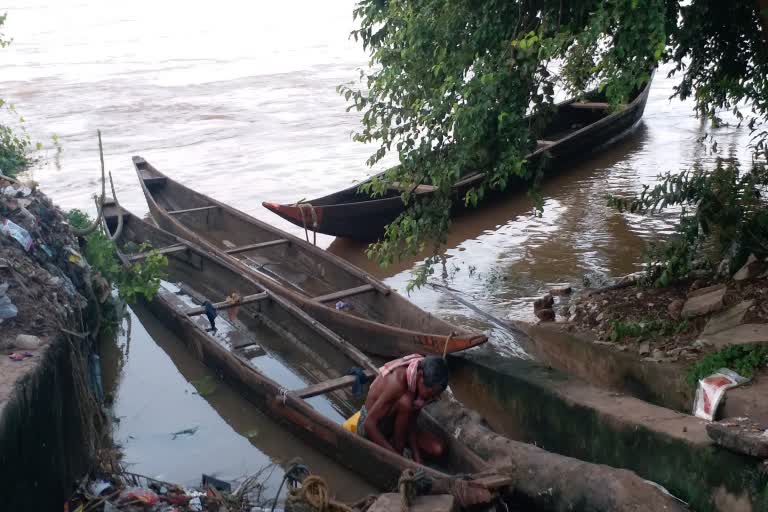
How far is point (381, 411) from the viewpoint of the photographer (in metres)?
4.73

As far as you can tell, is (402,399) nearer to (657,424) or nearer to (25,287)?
(657,424)

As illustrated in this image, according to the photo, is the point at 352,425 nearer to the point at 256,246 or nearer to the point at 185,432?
the point at 185,432

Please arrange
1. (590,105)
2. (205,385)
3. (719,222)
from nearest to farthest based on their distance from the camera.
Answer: (719,222), (205,385), (590,105)

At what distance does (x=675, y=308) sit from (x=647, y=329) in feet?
1.04

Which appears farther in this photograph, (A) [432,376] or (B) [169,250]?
(B) [169,250]

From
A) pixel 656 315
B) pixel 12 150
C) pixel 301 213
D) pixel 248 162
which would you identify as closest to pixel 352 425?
pixel 656 315

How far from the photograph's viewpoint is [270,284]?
24.1ft

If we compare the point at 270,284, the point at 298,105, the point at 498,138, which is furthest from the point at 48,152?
the point at 498,138

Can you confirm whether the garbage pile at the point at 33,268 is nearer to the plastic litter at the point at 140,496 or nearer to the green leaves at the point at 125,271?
the green leaves at the point at 125,271

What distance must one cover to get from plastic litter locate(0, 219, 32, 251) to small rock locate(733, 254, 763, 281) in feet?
16.1

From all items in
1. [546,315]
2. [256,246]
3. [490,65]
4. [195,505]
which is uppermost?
[490,65]

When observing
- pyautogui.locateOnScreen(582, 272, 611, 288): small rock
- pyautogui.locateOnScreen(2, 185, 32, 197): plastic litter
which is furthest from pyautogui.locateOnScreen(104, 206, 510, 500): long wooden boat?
pyautogui.locateOnScreen(582, 272, 611, 288): small rock

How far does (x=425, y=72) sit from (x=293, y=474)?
2.88 m

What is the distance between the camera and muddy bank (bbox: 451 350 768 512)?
405 centimetres
